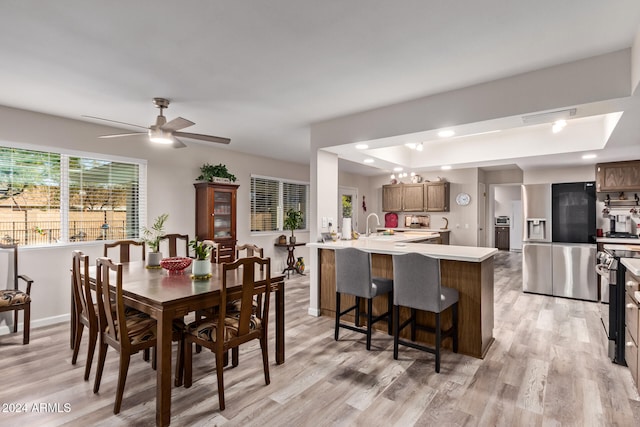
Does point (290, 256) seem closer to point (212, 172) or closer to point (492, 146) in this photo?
point (212, 172)

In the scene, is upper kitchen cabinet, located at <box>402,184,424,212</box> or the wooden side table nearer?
the wooden side table

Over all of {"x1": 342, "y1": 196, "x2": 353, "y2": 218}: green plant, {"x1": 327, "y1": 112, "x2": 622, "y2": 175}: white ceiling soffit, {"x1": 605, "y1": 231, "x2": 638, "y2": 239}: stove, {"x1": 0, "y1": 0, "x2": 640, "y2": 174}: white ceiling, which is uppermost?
{"x1": 0, "y1": 0, "x2": 640, "y2": 174}: white ceiling

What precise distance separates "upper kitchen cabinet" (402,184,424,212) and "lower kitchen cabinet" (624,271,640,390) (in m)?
5.03

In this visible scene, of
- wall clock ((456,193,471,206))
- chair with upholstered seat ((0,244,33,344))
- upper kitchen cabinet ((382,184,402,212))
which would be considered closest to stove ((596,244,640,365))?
wall clock ((456,193,471,206))

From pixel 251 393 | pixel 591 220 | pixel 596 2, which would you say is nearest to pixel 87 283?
pixel 251 393

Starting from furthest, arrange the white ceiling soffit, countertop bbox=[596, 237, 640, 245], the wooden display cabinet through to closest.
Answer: the wooden display cabinet, countertop bbox=[596, 237, 640, 245], the white ceiling soffit

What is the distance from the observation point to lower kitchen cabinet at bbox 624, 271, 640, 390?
232 centimetres

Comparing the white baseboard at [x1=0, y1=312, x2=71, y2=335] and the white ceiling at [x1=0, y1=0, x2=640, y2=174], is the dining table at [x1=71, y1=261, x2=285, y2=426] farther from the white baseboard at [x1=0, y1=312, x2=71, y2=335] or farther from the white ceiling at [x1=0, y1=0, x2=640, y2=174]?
the white ceiling at [x1=0, y1=0, x2=640, y2=174]

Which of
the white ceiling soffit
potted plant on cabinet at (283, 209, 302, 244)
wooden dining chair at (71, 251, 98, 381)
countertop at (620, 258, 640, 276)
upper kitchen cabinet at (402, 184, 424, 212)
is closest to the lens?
countertop at (620, 258, 640, 276)

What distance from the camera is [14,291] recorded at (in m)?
3.30

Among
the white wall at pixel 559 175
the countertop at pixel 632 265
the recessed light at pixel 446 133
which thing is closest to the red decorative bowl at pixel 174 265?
the recessed light at pixel 446 133

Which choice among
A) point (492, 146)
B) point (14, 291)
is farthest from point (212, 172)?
point (492, 146)

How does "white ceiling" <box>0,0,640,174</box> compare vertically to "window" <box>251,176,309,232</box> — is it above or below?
above

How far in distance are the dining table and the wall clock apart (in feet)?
18.7
